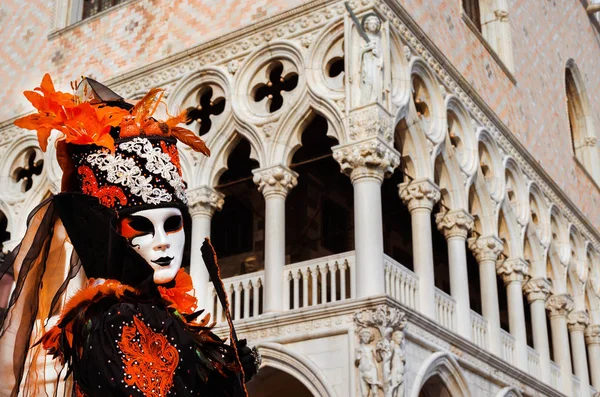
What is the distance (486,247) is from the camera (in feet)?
39.1

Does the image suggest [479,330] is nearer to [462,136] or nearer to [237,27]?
[462,136]

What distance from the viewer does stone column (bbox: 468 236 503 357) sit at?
443 inches

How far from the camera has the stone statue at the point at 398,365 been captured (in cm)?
852

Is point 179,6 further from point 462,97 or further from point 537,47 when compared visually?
point 537,47

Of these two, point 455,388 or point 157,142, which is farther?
point 455,388

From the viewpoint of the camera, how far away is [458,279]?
1079cm

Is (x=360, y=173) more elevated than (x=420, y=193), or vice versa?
(x=420, y=193)

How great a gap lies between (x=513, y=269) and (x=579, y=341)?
9.16 feet

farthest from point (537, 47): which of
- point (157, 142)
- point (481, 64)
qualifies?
point (157, 142)

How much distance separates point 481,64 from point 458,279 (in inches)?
133

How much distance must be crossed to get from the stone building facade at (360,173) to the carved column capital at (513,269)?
0.03 m

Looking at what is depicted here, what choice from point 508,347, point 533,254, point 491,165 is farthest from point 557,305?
point 491,165

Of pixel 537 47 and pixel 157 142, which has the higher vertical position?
pixel 537 47

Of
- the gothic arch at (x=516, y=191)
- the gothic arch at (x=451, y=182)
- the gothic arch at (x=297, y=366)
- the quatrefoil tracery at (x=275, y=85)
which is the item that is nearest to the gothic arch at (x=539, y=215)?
the gothic arch at (x=516, y=191)
